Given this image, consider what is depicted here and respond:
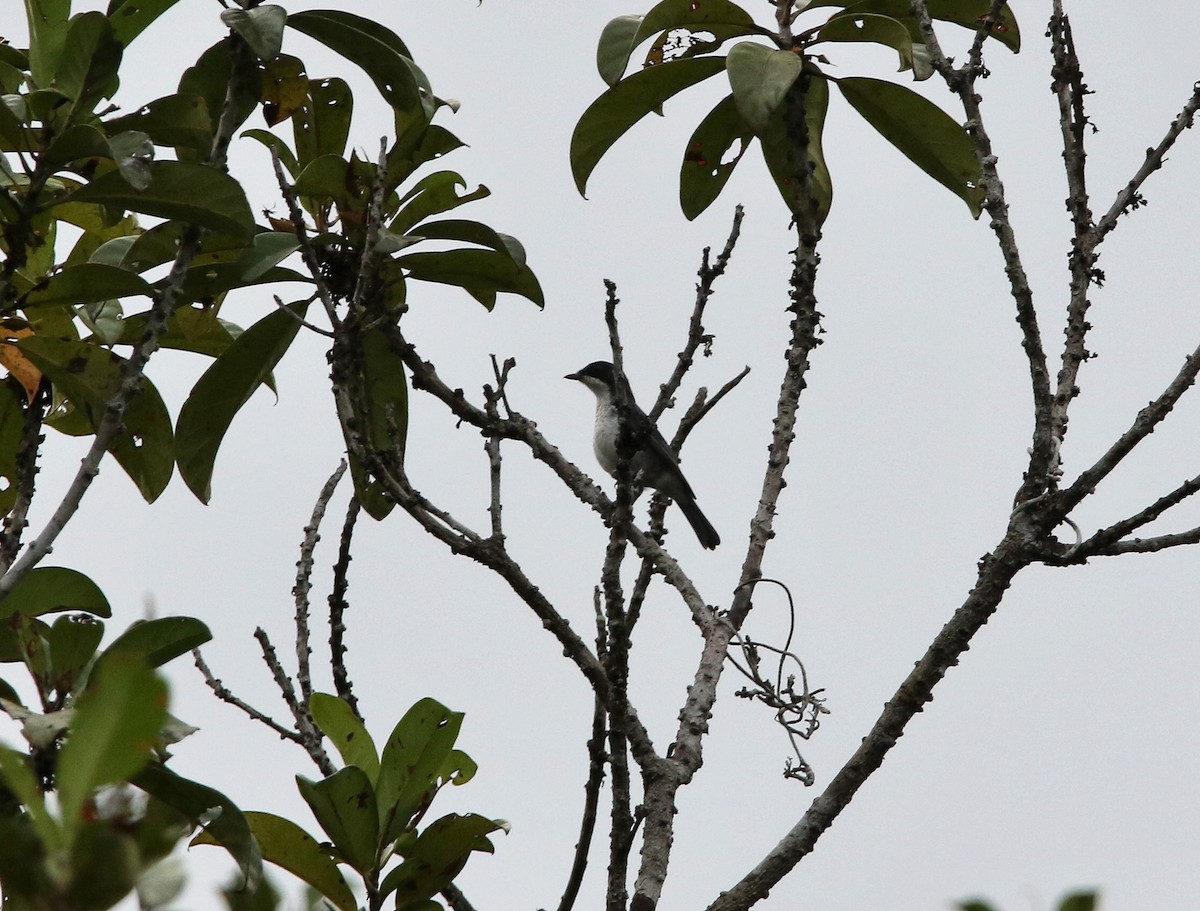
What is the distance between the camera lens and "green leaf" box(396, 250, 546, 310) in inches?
149

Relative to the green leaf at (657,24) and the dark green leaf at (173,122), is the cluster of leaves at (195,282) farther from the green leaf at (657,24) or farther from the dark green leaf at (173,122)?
the green leaf at (657,24)

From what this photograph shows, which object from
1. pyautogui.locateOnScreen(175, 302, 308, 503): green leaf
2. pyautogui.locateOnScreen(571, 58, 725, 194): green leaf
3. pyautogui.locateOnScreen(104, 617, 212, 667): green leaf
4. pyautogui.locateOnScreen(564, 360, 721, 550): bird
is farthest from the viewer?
pyautogui.locateOnScreen(564, 360, 721, 550): bird

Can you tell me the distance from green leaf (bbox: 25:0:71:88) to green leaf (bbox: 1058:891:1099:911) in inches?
108

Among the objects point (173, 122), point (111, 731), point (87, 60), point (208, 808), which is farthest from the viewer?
point (173, 122)

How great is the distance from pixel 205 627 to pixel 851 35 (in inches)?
99.6

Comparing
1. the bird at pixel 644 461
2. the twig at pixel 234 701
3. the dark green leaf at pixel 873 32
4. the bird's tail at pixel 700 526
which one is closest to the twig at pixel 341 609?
the twig at pixel 234 701

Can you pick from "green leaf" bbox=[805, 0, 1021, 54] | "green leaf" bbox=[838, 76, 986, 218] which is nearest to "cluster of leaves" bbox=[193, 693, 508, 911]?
"green leaf" bbox=[838, 76, 986, 218]

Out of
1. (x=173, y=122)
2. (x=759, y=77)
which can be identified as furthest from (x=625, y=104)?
(x=173, y=122)

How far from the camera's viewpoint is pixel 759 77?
3379mm

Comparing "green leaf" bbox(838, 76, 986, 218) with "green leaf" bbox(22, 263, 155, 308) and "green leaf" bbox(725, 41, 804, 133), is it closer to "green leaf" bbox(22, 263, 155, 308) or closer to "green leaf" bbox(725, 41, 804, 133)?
"green leaf" bbox(725, 41, 804, 133)

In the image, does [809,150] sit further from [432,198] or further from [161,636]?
[161,636]

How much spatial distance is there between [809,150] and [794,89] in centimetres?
31

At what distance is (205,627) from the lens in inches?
96.5

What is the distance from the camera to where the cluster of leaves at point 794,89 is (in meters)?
3.59
